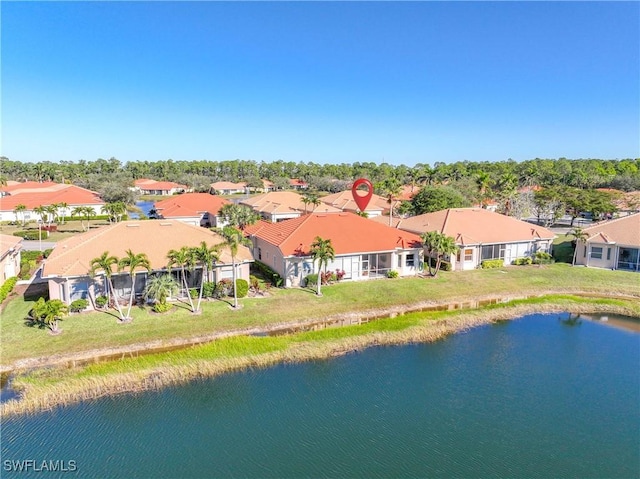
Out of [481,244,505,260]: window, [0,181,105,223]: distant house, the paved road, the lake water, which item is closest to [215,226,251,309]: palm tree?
the lake water

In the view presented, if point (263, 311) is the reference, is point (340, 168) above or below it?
above

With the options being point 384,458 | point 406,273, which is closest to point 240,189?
point 406,273

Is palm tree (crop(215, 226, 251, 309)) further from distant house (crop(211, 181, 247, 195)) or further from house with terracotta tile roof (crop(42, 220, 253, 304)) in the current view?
distant house (crop(211, 181, 247, 195))

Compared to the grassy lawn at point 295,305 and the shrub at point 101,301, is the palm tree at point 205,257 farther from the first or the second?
the shrub at point 101,301

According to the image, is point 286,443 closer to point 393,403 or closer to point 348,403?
point 348,403

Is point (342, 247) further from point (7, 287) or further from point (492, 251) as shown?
point (7, 287)

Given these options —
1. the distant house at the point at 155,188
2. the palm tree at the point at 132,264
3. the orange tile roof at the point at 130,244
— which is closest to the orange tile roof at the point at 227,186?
the distant house at the point at 155,188
